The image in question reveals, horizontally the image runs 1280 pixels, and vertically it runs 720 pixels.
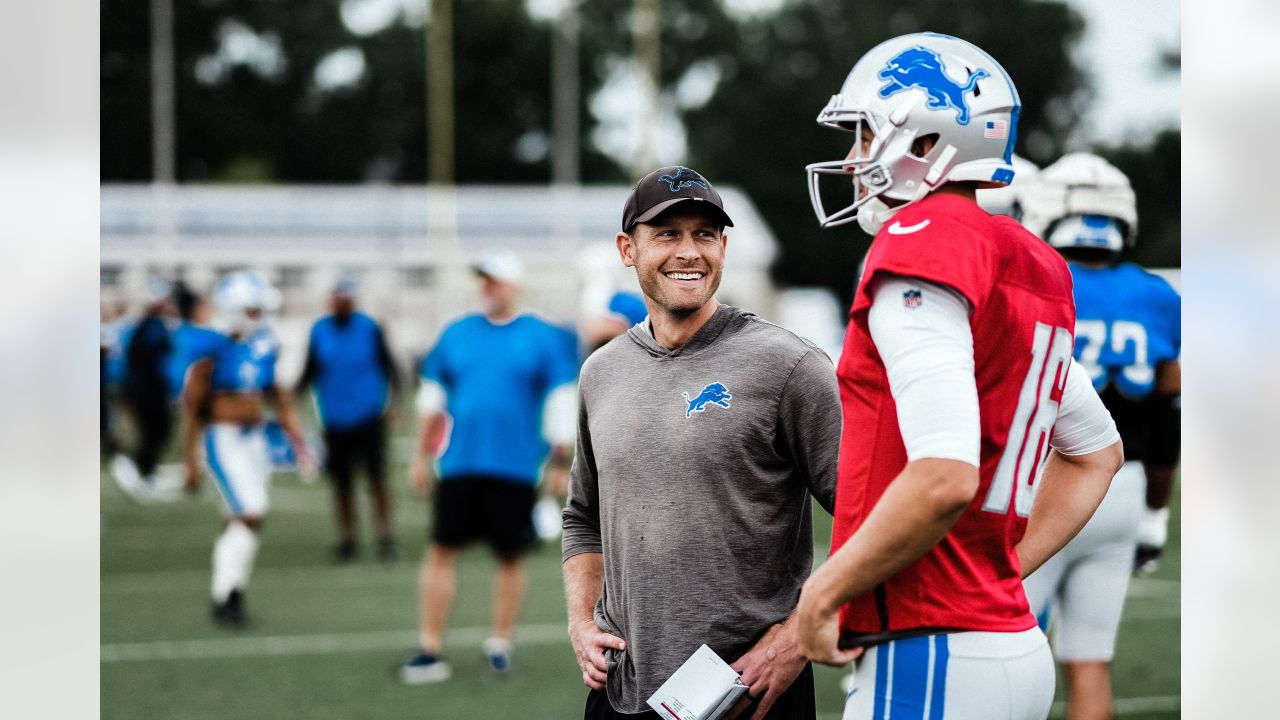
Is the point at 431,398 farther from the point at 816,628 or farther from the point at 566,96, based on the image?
the point at 566,96

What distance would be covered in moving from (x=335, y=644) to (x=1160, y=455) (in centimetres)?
481

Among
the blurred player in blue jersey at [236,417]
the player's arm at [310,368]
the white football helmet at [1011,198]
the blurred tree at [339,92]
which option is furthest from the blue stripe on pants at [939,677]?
the blurred tree at [339,92]

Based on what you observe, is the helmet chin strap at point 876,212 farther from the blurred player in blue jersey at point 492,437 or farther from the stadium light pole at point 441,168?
the stadium light pole at point 441,168

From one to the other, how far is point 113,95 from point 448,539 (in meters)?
44.8

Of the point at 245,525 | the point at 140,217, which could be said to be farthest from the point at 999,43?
the point at 245,525

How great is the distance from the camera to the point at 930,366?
85.3 inches

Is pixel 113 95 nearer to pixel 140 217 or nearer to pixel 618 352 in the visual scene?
pixel 140 217

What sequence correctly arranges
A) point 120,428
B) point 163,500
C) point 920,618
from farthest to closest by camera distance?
point 120,428
point 163,500
point 920,618

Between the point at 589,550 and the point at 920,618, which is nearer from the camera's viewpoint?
the point at 920,618

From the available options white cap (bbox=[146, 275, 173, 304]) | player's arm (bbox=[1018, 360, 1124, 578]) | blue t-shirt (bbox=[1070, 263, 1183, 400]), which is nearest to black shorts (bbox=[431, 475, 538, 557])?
blue t-shirt (bbox=[1070, 263, 1183, 400])

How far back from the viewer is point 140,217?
133 ft

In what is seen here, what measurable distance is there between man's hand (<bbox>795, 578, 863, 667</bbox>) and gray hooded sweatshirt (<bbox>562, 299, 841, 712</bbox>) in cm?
76

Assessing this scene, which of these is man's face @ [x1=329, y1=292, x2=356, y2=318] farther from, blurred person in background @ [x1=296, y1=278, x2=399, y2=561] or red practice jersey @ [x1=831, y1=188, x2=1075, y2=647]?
red practice jersey @ [x1=831, y1=188, x2=1075, y2=647]

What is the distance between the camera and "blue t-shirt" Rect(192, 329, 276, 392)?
9.61m
